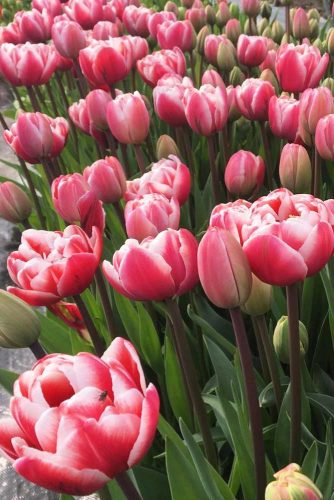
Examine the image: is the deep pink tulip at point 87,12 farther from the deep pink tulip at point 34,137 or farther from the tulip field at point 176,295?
the deep pink tulip at point 34,137

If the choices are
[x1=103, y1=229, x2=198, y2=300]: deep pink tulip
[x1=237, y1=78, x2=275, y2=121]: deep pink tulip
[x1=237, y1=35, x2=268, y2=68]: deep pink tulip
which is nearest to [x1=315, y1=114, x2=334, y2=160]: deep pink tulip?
[x1=237, y1=78, x2=275, y2=121]: deep pink tulip

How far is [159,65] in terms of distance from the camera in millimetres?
1318

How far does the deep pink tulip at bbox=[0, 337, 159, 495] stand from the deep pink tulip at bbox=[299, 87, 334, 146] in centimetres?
59

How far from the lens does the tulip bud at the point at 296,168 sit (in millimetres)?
894

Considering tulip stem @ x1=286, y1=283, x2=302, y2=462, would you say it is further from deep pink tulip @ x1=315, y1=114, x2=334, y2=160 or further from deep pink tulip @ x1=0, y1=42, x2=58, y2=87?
deep pink tulip @ x1=0, y1=42, x2=58, y2=87

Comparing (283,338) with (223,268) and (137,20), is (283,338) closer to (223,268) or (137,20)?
(223,268)

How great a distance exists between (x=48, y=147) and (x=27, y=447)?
30.4 inches

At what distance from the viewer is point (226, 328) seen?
103 cm

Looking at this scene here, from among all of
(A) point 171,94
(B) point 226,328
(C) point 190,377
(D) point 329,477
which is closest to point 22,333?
(C) point 190,377

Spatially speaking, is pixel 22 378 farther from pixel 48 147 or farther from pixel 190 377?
pixel 48 147

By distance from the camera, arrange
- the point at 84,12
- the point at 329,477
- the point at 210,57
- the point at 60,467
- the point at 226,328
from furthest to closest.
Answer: the point at 84,12 < the point at 210,57 < the point at 226,328 < the point at 329,477 < the point at 60,467

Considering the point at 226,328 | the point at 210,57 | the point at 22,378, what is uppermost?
the point at 22,378

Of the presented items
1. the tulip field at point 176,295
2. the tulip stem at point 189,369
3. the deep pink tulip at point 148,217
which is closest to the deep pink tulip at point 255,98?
the tulip field at point 176,295

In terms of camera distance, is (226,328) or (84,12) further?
(84,12)
